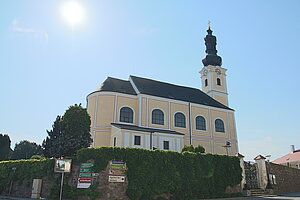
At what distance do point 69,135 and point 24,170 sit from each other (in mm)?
3981

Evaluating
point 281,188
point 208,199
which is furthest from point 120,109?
point 281,188

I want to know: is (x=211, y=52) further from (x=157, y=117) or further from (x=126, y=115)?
(x=126, y=115)

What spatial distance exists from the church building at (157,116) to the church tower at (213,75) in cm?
38

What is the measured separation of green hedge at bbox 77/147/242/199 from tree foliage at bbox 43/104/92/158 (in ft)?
13.2

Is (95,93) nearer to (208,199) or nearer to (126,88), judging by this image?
(126,88)

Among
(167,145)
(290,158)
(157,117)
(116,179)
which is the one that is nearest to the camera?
(116,179)

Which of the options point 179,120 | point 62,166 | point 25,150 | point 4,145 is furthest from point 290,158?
point 25,150

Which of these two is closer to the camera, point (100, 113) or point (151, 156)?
point (151, 156)

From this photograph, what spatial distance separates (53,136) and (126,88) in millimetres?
13417

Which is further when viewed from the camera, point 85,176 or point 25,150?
point 25,150

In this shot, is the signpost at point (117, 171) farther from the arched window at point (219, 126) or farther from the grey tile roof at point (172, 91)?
the arched window at point (219, 126)

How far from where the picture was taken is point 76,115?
779 inches

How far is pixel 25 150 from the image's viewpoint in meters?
58.2

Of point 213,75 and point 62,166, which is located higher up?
point 213,75
